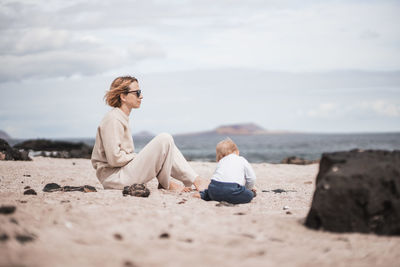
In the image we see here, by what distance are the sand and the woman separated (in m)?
0.93

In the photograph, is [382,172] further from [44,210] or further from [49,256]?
[44,210]

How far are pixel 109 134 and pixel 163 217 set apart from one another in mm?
2171

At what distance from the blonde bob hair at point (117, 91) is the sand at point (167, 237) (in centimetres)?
174

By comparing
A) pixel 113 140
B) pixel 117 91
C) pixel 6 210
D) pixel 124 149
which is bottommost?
pixel 6 210

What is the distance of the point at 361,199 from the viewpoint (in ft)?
13.1

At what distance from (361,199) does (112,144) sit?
12.1 ft

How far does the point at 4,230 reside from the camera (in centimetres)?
342

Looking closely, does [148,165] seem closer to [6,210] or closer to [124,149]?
[124,149]

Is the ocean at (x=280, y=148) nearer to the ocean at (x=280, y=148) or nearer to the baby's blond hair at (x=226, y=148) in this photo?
the ocean at (x=280, y=148)

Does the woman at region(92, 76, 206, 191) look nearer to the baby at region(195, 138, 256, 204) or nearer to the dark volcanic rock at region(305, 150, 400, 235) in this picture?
the baby at region(195, 138, 256, 204)

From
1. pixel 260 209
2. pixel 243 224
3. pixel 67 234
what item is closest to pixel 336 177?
pixel 243 224

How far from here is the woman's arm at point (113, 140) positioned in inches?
240

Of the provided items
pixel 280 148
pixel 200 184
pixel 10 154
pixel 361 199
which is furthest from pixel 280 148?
pixel 361 199

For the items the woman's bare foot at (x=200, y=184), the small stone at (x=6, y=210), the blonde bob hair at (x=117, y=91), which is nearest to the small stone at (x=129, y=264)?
the small stone at (x=6, y=210)
